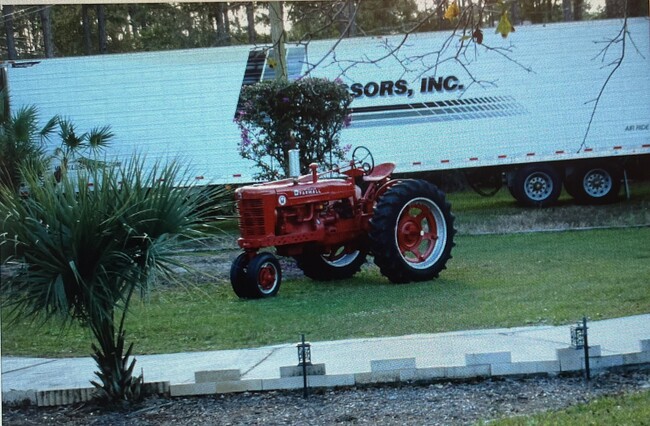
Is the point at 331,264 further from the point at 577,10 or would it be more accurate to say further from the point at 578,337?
the point at 577,10

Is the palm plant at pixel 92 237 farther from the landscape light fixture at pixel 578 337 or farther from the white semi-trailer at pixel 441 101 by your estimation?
the white semi-trailer at pixel 441 101

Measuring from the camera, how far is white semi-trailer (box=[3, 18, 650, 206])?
856cm

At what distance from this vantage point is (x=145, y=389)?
463cm

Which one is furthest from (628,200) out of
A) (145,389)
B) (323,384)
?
(145,389)

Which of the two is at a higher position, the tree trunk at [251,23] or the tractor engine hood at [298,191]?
the tree trunk at [251,23]

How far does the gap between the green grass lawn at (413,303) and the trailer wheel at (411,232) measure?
142mm

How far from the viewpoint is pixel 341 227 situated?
7.07 m

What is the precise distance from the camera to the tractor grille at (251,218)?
669cm

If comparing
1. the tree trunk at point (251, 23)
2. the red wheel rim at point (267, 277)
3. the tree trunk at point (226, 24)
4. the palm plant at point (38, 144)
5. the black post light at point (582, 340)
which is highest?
the tree trunk at point (226, 24)

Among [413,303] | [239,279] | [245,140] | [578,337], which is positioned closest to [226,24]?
[245,140]

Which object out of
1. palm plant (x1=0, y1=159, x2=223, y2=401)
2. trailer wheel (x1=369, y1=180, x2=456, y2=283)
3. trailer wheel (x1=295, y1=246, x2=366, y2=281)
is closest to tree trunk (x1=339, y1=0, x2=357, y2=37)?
palm plant (x1=0, y1=159, x2=223, y2=401)

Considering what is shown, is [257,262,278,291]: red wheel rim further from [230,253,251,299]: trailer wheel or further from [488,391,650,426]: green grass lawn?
[488,391,650,426]: green grass lawn

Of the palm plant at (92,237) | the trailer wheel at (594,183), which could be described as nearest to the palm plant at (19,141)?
the palm plant at (92,237)

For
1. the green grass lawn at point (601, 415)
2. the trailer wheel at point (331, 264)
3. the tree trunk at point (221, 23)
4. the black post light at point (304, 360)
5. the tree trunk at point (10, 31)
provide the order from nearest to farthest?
1. the green grass lawn at point (601, 415)
2. the black post light at point (304, 360)
3. the tree trunk at point (10, 31)
4. the trailer wheel at point (331, 264)
5. the tree trunk at point (221, 23)
